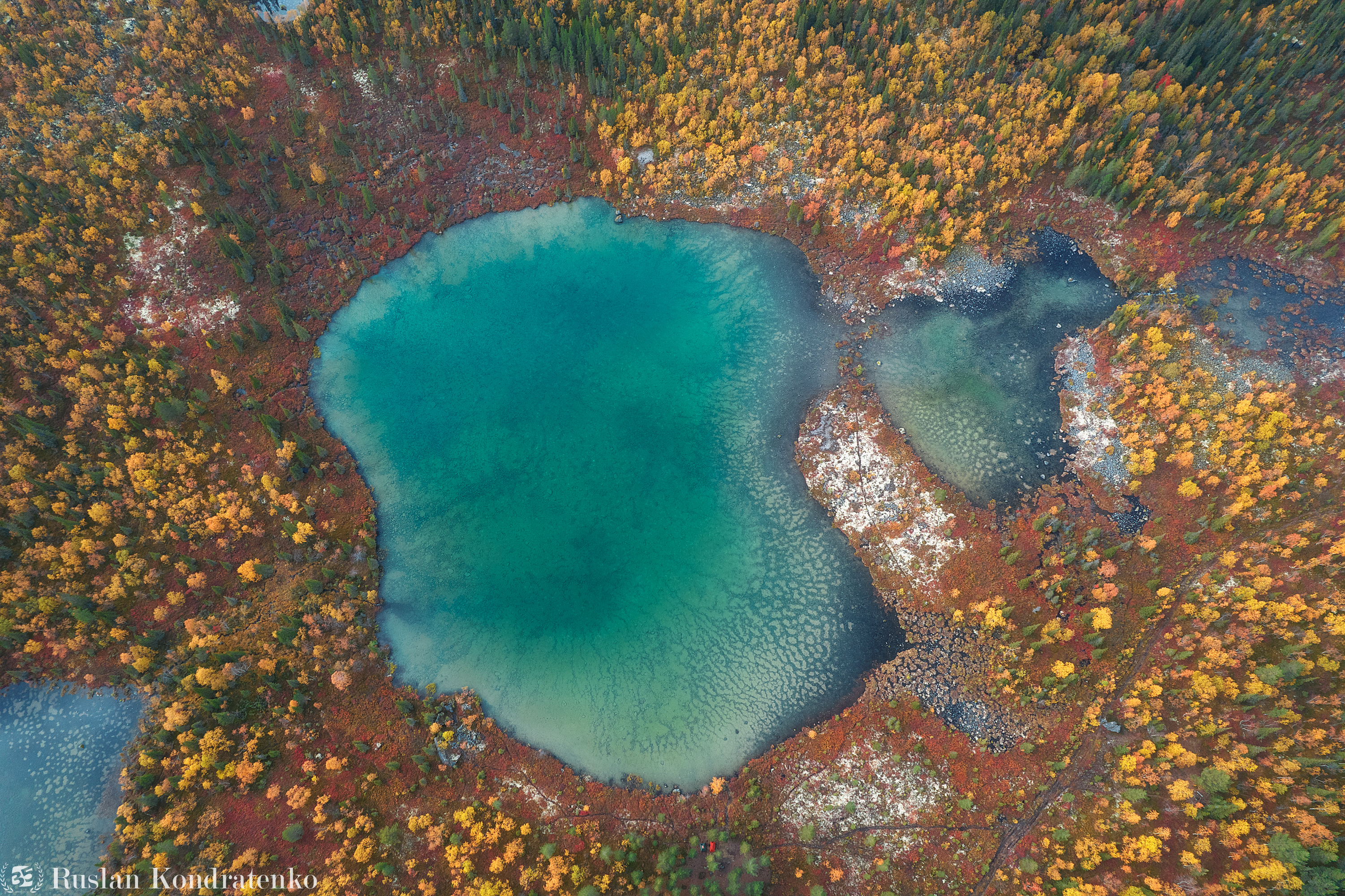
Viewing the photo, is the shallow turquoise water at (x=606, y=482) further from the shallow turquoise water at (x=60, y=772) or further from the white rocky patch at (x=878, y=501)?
the shallow turquoise water at (x=60, y=772)

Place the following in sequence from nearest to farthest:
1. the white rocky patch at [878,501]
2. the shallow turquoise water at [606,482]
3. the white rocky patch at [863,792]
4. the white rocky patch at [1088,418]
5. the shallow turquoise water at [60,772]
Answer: the shallow turquoise water at [60,772], the white rocky patch at [863,792], the shallow turquoise water at [606,482], the white rocky patch at [878,501], the white rocky patch at [1088,418]

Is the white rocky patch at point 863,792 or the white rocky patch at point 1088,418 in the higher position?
the white rocky patch at point 1088,418

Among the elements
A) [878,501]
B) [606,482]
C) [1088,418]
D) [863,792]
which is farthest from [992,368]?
[863,792]

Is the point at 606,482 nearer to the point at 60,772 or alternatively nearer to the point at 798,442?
the point at 798,442

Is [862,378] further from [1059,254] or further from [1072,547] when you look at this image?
[1059,254]

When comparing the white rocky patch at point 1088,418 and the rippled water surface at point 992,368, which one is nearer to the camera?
the white rocky patch at point 1088,418

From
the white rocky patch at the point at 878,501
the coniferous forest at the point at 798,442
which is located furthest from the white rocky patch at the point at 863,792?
the white rocky patch at the point at 878,501

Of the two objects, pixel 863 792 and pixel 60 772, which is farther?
pixel 863 792
